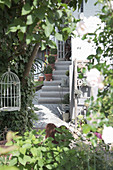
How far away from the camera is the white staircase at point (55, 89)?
309 inches

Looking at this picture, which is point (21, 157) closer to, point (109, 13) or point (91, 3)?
point (109, 13)

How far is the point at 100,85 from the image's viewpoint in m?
Result: 1.19

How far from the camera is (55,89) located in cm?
836

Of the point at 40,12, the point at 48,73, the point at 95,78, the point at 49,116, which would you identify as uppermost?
the point at 40,12

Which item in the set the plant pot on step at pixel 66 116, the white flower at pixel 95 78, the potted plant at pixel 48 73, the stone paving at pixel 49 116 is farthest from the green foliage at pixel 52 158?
the potted plant at pixel 48 73

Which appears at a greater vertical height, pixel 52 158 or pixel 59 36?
pixel 59 36

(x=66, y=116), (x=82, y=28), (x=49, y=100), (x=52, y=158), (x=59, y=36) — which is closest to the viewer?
(x=82, y=28)

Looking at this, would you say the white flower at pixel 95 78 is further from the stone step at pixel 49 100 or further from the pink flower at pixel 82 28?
the stone step at pixel 49 100

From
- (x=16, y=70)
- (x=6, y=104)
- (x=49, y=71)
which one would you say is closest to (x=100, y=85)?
(x=16, y=70)

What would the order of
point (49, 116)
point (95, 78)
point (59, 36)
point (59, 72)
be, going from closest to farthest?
1. point (95, 78)
2. point (59, 36)
3. point (49, 116)
4. point (59, 72)

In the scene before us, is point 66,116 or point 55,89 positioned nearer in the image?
point 66,116

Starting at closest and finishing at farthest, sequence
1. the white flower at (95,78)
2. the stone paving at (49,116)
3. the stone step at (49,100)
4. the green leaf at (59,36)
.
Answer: the white flower at (95,78) → the green leaf at (59,36) → the stone paving at (49,116) → the stone step at (49,100)

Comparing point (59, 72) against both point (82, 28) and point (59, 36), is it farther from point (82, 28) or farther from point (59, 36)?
point (82, 28)

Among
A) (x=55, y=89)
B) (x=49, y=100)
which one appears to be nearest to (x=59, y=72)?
(x=55, y=89)
